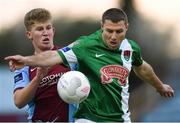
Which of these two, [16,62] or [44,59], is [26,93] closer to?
[44,59]

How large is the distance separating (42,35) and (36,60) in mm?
820

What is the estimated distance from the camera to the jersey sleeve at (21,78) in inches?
400

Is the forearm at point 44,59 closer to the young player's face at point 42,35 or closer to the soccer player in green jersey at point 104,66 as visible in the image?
the soccer player in green jersey at point 104,66

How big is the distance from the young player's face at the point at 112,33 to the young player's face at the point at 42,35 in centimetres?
65

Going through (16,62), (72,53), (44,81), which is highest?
(16,62)

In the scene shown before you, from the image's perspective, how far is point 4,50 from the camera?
27062mm

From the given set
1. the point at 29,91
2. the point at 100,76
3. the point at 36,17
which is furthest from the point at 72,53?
the point at 36,17

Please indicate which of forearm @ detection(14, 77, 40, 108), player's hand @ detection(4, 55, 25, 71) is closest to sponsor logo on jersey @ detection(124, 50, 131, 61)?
forearm @ detection(14, 77, 40, 108)

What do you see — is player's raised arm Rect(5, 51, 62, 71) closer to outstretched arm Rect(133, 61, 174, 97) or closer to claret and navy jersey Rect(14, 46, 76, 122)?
claret and navy jersey Rect(14, 46, 76, 122)

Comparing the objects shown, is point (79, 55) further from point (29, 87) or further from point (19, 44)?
point (19, 44)

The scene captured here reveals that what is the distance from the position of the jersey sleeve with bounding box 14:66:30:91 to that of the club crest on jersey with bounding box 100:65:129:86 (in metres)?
0.96

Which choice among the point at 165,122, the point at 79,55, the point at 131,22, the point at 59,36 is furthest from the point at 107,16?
the point at 59,36

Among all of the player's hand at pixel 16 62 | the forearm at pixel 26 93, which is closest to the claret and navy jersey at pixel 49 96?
the forearm at pixel 26 93

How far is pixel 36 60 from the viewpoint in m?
9.34
